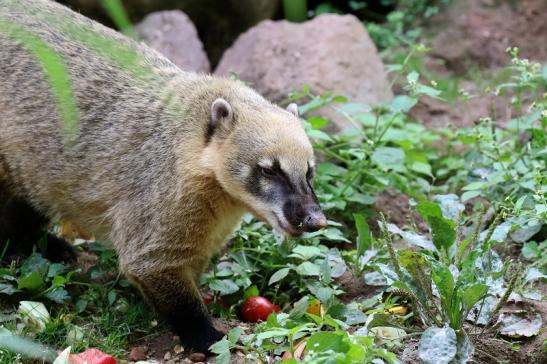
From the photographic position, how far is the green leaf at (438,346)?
395 cm

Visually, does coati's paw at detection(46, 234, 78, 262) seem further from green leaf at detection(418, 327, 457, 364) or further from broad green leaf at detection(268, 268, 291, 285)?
green leaf at detection(418, 327, 457, 364)

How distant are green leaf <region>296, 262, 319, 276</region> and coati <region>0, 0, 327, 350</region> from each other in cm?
47

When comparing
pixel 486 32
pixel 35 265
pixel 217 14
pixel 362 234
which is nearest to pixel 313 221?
pixel 362 234

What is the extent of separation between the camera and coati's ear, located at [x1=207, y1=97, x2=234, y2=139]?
4.77 m

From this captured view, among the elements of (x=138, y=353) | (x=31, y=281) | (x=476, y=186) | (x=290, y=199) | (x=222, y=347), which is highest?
(x=290, y=199)

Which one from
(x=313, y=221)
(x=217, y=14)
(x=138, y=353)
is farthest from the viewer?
(x=217, y=14)

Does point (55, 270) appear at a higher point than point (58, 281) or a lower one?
lower

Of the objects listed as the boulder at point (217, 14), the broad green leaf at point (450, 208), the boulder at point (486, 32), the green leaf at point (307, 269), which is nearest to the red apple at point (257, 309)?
the green leaf at point (307, 269)

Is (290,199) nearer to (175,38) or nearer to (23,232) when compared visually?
(23,232)

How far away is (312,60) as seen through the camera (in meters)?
7.75

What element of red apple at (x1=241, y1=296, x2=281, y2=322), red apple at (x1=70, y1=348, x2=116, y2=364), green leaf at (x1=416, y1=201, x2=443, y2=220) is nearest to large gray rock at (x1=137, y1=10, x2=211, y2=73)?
red apple at (x1=241, y1=296, x2=281, y2=322)

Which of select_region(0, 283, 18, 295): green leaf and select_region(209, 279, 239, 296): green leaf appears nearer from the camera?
select_region(0, 283, 18, 295): green leaf

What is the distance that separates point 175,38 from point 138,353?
437cm

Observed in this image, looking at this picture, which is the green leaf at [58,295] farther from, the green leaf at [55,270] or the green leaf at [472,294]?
the green leaf at [472,294]
